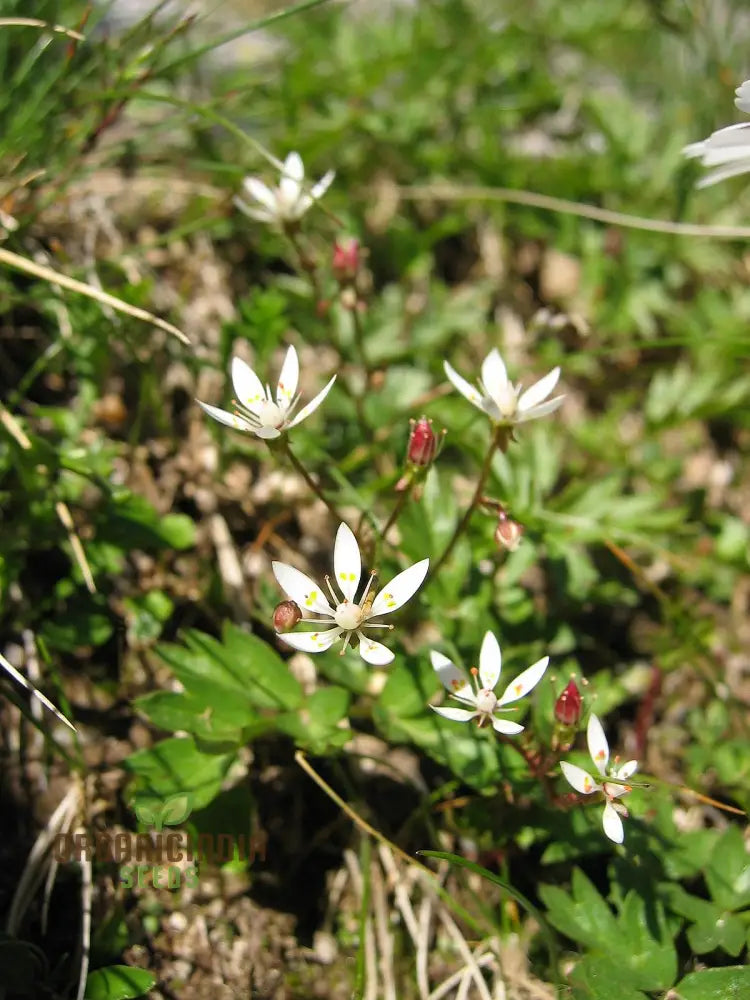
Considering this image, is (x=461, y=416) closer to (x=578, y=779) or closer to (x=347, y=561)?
(x=347, y=561)

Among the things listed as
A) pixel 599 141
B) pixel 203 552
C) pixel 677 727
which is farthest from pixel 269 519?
pixel 599 141

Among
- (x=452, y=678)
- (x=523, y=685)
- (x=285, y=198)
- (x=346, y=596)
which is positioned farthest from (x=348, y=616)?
(x=285, y=198)

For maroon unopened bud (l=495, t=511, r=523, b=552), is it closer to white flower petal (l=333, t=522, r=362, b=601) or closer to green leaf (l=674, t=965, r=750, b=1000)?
white flower petal (l=333, t=522, r=362, b=601)

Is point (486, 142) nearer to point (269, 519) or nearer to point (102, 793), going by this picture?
point (269, 519)

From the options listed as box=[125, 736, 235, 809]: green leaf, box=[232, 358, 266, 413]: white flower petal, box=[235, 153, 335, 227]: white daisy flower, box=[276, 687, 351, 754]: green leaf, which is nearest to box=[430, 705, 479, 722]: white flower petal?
box=[276, 687, 351, 754]: green leaf

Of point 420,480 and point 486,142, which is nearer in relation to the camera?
point 420,480

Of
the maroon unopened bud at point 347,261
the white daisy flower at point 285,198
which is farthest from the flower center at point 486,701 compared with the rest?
the white daisy flower at point 285,198

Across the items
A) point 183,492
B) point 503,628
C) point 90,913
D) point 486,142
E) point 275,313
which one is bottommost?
point 90,913

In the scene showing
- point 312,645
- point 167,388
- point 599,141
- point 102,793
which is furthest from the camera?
point 599,141
